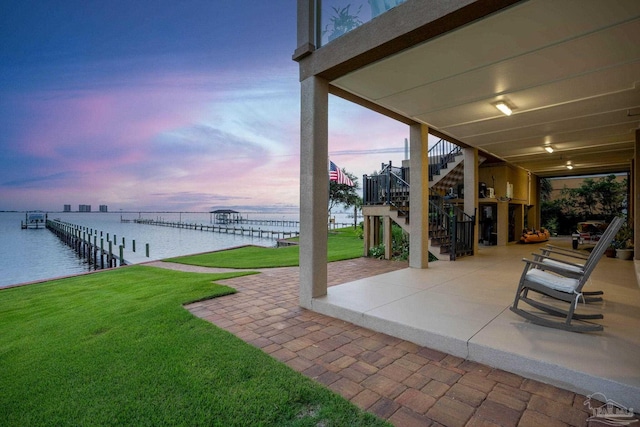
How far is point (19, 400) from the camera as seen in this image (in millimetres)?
2211

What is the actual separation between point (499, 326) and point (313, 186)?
9.09ft

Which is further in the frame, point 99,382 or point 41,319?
point 41,319

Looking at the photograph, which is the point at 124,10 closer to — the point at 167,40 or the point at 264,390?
the point at 167,40

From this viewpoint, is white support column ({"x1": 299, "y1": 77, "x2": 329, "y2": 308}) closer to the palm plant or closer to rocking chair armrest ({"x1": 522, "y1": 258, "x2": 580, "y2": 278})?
the palm plant

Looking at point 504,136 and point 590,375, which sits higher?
point 504,136

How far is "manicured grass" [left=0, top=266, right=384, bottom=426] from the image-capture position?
1.93 meters

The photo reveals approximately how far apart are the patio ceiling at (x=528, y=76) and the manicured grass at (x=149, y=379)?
3.83 meters

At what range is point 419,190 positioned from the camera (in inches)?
258

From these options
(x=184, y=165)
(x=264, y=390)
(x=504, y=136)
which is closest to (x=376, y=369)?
(x=264, y=390)

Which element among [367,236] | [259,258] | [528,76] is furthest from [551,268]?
[259,258]

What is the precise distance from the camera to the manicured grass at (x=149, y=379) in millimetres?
1927

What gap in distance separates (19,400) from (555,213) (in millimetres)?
22628

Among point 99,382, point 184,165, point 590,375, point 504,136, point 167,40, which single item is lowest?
point 99,382

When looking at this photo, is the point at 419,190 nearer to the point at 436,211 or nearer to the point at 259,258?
the point at 436,211
